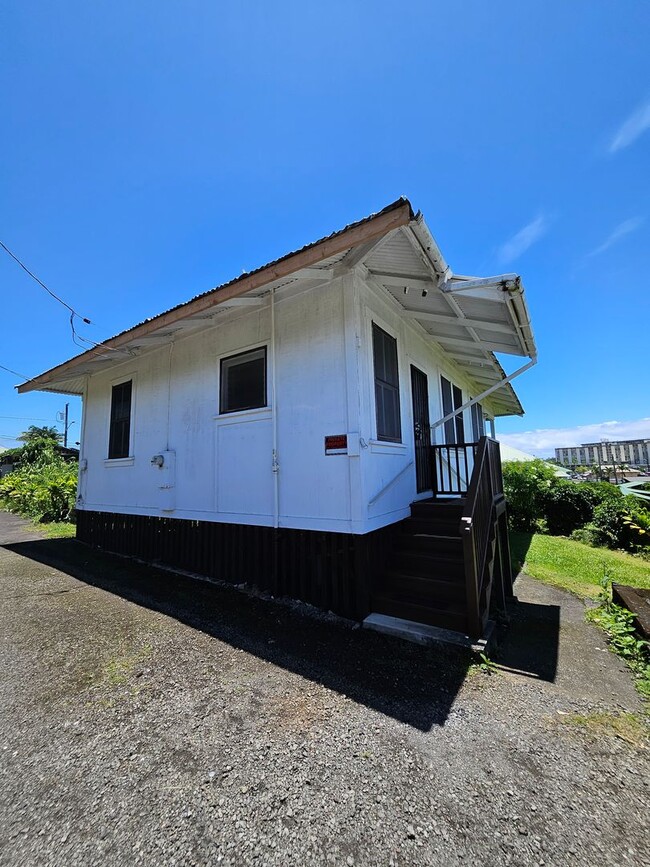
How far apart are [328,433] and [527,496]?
30.4ft

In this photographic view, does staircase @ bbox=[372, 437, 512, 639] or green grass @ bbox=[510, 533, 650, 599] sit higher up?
staircase @ bbox=[372, 437, 512, 639]

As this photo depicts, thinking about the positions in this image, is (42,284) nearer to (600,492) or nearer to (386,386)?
(386,386)

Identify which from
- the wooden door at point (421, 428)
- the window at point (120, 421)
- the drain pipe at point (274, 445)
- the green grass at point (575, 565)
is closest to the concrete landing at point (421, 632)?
the drain pipe at point (274, 445)

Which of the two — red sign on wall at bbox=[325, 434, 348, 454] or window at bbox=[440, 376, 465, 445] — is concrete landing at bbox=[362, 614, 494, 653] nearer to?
red sign on wall at bbox=[325, 434, 348, 454]

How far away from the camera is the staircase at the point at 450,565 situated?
3.33 m

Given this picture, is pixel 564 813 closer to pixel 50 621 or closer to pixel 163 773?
pixel 163 773

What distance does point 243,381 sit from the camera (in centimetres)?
536

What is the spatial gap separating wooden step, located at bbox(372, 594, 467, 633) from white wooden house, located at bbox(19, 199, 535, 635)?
0.02m

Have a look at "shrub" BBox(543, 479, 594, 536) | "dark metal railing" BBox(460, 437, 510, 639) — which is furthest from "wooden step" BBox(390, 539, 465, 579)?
"shrub" BBox(543, 479, 594, 536)

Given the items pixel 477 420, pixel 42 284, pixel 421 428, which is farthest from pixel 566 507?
pixel 42 284

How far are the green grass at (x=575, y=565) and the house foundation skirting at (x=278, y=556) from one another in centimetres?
338

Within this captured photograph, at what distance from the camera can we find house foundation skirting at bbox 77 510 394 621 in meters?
4.02

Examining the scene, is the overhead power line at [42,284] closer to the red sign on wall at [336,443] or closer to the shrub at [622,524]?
the red sign on wall at [336,443]

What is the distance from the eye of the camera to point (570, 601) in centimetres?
483
